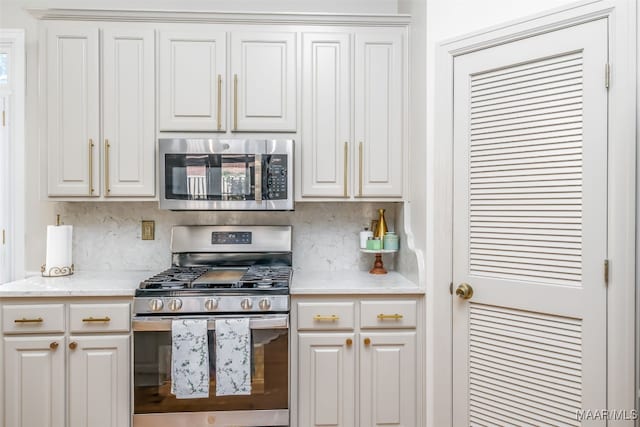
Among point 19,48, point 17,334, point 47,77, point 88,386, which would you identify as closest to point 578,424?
point 88,386

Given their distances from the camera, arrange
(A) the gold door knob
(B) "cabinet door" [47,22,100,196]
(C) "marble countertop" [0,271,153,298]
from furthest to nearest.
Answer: (B) "cabinet door" [47,22,100,196] → (C) "marble countertop" [0,271,153,298] → (A) the gold door knob

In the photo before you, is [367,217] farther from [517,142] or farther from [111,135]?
[111,135]

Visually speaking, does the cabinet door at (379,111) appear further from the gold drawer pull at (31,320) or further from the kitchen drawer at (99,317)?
the gold drawer pull at (31,320)

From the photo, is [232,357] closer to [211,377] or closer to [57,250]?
[211,377]

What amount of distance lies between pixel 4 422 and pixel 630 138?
313 centimetres

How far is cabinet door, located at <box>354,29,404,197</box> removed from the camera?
2408 millimetres

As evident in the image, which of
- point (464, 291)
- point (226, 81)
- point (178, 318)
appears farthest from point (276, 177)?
point (464, 291)

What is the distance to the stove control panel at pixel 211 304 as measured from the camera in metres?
2.03

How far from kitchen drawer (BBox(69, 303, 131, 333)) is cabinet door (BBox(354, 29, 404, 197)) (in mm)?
1448

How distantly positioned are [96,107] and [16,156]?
2.36 ft

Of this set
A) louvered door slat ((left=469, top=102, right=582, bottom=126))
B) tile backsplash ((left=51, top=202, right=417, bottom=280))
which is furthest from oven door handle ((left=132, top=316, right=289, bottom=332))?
louvered door slat ((left=469, top=102, right=582, bottom=126))

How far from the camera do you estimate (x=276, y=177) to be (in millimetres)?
2346

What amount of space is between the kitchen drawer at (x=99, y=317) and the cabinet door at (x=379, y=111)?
57.0 inches

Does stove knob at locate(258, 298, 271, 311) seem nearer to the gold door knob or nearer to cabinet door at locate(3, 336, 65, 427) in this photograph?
the gold door knob
